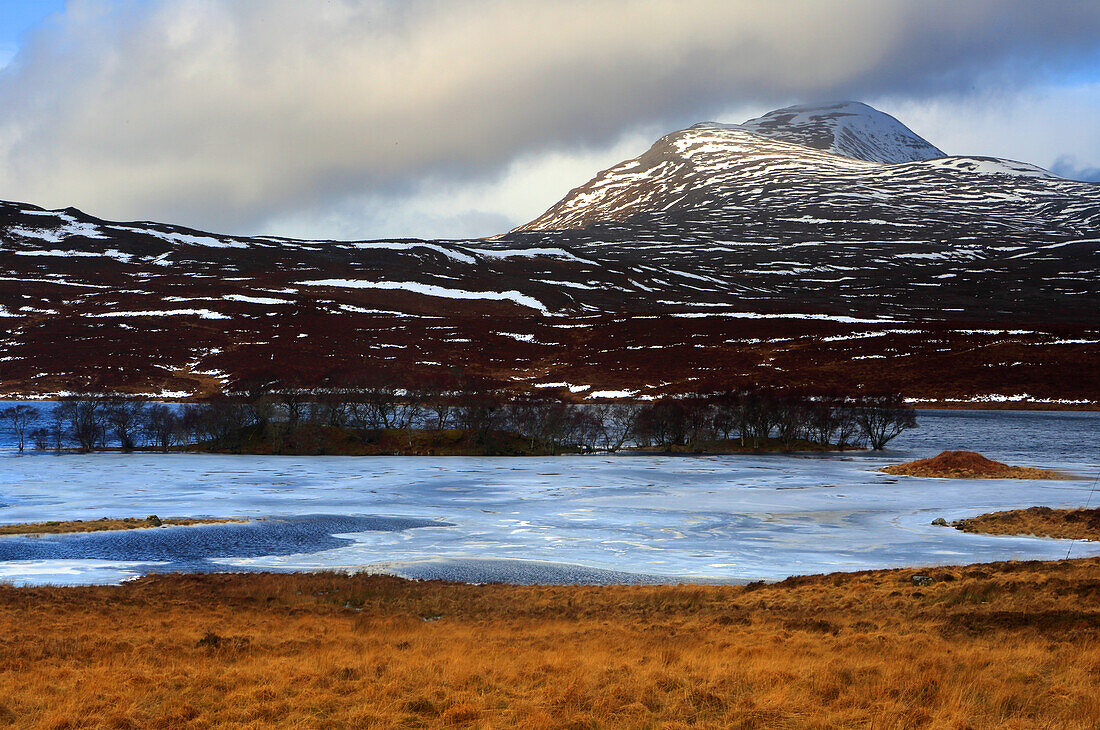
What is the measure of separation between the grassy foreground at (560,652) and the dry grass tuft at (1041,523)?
6.76 metres

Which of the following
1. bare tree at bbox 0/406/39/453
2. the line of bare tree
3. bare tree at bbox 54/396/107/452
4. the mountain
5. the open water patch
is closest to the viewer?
the open water patch

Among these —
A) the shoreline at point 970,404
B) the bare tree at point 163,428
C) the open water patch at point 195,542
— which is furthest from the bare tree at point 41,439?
the open water patch at point 195,542

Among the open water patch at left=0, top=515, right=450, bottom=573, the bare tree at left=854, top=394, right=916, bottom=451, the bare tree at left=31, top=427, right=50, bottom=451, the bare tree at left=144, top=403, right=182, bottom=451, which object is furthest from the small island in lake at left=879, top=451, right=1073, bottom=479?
the bare tree at left=31, top=427, right=50, bottom=451

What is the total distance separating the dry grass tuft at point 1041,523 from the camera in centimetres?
2572

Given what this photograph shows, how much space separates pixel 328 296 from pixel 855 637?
12178 centimetres

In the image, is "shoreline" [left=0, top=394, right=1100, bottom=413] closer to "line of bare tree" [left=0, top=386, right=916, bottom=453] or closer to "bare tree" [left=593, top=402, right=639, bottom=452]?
"bare tree" [left=593, top=402, right=639, bottom=452]

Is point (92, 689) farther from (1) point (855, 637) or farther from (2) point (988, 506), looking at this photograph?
(2) point (988, 506)

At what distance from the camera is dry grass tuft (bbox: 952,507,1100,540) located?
84.4 ft

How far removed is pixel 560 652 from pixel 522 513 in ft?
59.7

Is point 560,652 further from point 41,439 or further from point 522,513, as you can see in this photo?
point 41,439

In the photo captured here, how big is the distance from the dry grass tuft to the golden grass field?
76.5ft

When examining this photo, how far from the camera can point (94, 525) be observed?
2725 cm

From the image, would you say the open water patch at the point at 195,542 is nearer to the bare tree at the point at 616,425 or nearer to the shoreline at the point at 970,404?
the bare tree at the point at 616,425

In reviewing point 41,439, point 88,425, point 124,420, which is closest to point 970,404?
point 124,420
